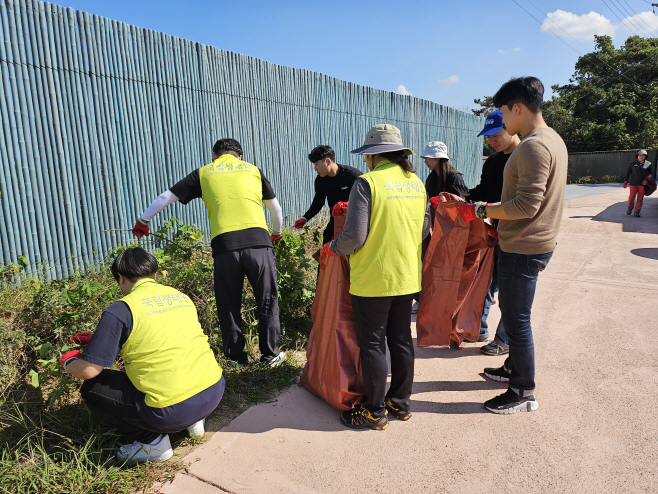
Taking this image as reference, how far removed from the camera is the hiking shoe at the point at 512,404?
2.95 meters

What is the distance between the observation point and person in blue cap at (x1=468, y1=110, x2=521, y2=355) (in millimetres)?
3691

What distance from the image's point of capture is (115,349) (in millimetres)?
2227

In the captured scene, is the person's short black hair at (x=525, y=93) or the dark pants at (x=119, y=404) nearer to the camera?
the dark pants at (x=119, y=404)

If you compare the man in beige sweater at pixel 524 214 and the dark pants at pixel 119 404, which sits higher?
the man in beige sweater at pixel 524 214

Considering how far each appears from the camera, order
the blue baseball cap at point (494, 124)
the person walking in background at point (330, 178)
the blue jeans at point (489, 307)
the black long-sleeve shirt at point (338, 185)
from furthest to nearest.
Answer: the black long-sleeve shirt at point (338, 185) → the person walking in background at point (330, 178) → the blue jeans at point (489, 307) → the blue baseball cap at point (494, 124)

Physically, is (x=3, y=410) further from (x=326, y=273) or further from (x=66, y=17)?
(x=66, y=17)

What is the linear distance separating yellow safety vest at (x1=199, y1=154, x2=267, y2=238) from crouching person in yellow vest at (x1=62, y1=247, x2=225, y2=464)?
2.97 ft

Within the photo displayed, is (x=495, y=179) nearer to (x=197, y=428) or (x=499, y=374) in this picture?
(x=499, y=374)

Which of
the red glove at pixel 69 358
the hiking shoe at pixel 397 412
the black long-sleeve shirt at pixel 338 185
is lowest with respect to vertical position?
the hiking shoe at pixel 397 412

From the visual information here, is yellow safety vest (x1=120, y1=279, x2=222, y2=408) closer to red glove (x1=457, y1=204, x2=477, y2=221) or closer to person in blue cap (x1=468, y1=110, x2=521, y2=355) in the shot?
red glove (x1=457, y1=204, x2=477, y2=221)

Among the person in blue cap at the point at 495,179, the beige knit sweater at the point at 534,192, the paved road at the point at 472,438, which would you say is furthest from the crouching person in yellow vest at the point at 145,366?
the person in blue cap at the point at 495,179

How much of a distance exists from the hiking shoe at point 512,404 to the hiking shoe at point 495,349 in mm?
884

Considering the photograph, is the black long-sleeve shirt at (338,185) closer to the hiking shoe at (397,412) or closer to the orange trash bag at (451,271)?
the orange trash bag at (451,271)

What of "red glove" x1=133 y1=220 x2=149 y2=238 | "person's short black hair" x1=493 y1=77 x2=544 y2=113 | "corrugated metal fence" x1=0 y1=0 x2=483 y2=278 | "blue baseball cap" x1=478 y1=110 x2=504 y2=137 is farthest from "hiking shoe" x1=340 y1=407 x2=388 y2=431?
"corrugated metal fence" x1=0 y1=0 x2=483 y2=278
